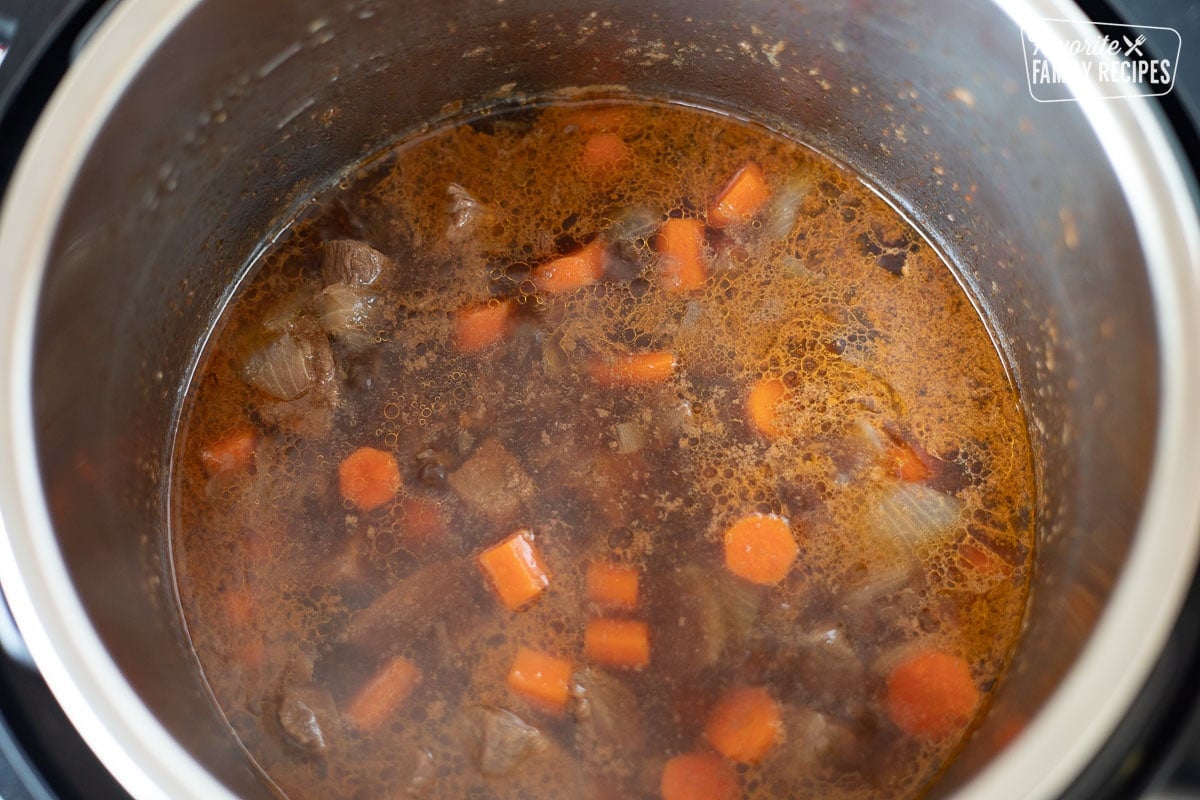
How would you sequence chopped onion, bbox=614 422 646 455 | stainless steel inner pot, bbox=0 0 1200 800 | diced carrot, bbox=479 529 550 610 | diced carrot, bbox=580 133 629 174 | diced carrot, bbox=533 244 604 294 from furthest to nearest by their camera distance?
1. diced carrot, bbox=580 133 629 174
2. diced carrot, bbox=533 244 604 294
3. chopped onion, bbox=614 422 646 455
4. diced carrot, bbox=479 529 550 610
5. stainless steel inner pot, bbox=0 0 1200 800

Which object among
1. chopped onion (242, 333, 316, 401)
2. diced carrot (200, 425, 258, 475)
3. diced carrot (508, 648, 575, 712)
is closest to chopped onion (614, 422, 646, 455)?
diced carrot (508, 648, 575, 712)

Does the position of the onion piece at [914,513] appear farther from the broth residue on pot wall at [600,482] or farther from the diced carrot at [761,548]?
the diced carrot at [761,548]

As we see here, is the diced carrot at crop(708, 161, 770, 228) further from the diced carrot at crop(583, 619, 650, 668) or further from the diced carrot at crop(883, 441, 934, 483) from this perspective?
the diced carrot at crop(583, 619, 650, 668)

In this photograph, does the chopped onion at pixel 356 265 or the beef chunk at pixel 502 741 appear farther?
the chopped onion at pixel 356 265

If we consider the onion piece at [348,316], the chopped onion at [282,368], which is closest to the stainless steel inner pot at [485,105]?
the chopped onion at [282,368]

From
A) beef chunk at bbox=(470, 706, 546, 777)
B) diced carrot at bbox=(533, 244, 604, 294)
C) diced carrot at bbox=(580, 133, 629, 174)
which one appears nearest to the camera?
beef chunk at bbox=(470, 706, 546, 777)

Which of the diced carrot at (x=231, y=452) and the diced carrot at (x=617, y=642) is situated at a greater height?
the diced carrot at (x=231, y=452)

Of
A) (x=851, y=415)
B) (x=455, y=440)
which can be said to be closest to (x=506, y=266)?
(x=455, y=440)
